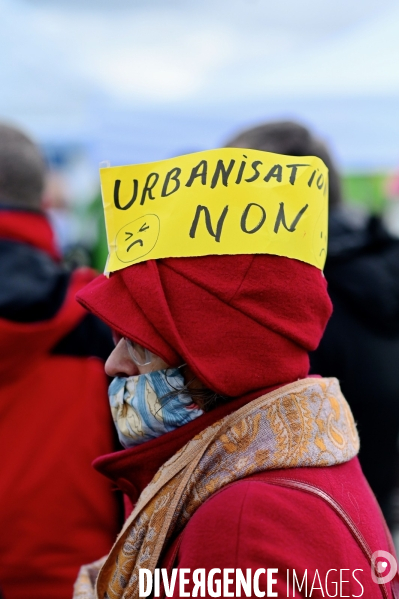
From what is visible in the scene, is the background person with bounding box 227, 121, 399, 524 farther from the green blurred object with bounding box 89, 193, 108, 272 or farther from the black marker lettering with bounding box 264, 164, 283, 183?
the green blurred object with bounding box 89, 193, 108, 272

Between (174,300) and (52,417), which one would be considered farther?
(52,417)

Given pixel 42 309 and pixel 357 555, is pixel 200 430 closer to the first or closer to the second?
pixel 357 555

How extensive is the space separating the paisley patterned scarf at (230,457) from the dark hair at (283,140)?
1.21m

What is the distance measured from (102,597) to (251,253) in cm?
79

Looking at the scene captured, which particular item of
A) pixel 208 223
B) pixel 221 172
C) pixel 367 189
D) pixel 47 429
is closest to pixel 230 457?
pixel 208 223

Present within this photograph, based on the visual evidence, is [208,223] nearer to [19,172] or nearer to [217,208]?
[217,208]

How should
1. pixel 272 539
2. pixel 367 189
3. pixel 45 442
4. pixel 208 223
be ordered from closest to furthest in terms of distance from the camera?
pixel 272 539, pixel 208 223, pixel 45 442, pixel 367 189

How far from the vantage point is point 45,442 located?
1.98 meters

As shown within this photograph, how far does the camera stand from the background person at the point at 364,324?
2.19m

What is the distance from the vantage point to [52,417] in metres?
2.00

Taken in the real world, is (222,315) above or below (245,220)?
below

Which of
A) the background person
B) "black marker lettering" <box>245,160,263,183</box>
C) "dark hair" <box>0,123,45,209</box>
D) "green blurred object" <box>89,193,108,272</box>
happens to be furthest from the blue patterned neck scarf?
"green blurred object" <box>89,193,108,272</box>

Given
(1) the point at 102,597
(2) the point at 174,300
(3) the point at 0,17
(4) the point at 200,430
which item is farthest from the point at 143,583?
(3) the point at 0,17

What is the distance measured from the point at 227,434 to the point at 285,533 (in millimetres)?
230
